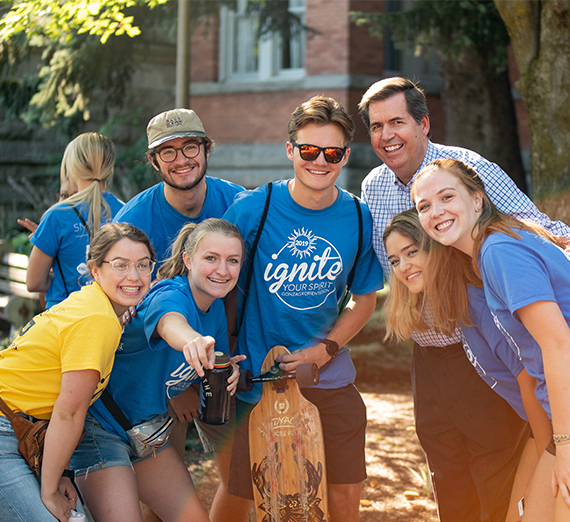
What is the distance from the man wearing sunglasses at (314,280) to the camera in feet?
9.72

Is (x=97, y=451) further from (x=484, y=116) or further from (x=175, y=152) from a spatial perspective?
(x=484, y=116)

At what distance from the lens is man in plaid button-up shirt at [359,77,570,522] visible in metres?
2.95

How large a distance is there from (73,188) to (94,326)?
1.97 meters

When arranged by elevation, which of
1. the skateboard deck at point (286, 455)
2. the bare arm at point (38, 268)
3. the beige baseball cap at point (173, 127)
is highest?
the beige baseball cap at point (173, 127)

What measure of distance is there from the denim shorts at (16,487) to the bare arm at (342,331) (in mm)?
1176

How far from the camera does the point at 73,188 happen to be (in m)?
4.11

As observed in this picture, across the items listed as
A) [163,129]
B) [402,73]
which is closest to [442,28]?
[402,73]

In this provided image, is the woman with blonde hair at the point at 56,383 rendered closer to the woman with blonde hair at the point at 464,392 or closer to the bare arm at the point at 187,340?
the bare arm at the point at 187,340

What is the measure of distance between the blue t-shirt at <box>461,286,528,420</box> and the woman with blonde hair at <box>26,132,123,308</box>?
2349 mm

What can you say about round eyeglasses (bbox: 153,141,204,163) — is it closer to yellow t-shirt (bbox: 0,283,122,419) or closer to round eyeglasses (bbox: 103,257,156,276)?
round eyeglasses (bbox: 103,257,156,276)

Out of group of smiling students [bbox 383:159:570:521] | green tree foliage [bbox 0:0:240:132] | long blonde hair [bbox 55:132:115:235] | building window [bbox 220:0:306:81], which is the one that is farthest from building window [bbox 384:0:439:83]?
group of smiling students [bbox 383:159:570:521]

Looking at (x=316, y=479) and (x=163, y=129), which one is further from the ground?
(x=163, y=129)

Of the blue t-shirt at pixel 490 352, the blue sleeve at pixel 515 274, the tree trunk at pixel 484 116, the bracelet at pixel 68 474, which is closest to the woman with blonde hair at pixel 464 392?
the blue t-shirt at pixel 490 352

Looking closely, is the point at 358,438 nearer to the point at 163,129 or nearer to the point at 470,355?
the point at 470,355
